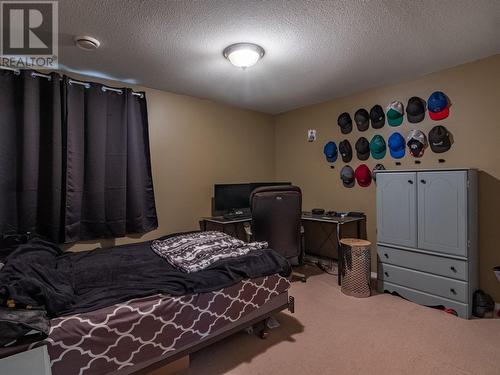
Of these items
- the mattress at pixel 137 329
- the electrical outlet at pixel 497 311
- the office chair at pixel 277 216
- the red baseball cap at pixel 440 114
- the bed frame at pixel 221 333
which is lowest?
the electrical outlet at pixel 497 311

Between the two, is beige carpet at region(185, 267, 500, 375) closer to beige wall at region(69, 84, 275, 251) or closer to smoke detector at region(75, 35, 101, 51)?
beige wall at region(69, 84, 275, 251)

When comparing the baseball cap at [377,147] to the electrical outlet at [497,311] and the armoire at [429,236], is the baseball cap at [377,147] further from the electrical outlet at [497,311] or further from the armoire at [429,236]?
the electrical outlet at [497,311]

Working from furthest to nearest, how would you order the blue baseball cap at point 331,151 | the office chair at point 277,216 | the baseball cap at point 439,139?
the blue baseball cap at point 331,151 → the office chair at point 277,216 → the baseball cap at point 439,139

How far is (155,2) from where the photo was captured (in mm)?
1680

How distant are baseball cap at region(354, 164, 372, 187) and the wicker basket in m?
0.86

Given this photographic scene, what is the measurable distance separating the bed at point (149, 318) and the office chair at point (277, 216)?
29.4 inches

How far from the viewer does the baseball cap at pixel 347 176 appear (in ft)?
11.6

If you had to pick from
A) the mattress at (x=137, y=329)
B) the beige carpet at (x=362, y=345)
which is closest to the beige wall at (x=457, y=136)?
the beige carpet at (x=362, y=345)

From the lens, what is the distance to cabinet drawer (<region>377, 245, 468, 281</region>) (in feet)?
7.88

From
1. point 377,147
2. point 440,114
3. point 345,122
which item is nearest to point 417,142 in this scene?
point 440,114

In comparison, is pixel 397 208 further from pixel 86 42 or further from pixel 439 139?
pixel 86 42

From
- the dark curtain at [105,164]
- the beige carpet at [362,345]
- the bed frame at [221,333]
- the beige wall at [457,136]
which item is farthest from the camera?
the dark curtain at [105,164]

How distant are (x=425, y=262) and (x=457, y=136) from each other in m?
1.32

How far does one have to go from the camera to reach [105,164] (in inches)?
111
